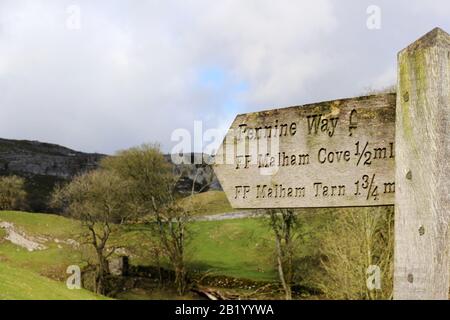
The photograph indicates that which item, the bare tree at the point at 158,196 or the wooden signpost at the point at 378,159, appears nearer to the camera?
the wooden signpost at the point at 378,159

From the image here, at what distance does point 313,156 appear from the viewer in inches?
130

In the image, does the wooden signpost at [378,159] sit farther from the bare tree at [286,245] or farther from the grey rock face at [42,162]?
the grey rock face at [42,162]

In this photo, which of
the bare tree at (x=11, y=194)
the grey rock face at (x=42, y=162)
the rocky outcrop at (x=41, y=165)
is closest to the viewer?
the bare tree at (x=11, y=194)

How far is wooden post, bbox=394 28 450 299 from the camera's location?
2689 mm

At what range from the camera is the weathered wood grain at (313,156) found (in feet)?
10.1

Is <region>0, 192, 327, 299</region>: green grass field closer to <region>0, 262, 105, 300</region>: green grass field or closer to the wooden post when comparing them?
<region>0, 262, 105, 300</region>: green grass field

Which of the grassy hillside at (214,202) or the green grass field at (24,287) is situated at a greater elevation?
the grassy hillside at (214,202)

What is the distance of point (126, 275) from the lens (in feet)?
124

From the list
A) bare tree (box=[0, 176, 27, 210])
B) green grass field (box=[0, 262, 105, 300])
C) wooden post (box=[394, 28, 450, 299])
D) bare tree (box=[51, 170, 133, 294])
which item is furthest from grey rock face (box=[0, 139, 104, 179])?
wooden post (box=[394, 28, 450, 299])

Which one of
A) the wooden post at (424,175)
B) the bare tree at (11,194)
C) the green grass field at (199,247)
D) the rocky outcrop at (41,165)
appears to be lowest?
the green grass field at (199,247)

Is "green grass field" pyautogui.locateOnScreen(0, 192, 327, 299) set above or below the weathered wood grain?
below

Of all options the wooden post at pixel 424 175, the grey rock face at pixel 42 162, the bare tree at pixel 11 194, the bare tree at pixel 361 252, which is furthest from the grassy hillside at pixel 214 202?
the wooden post at pixel 424 175
